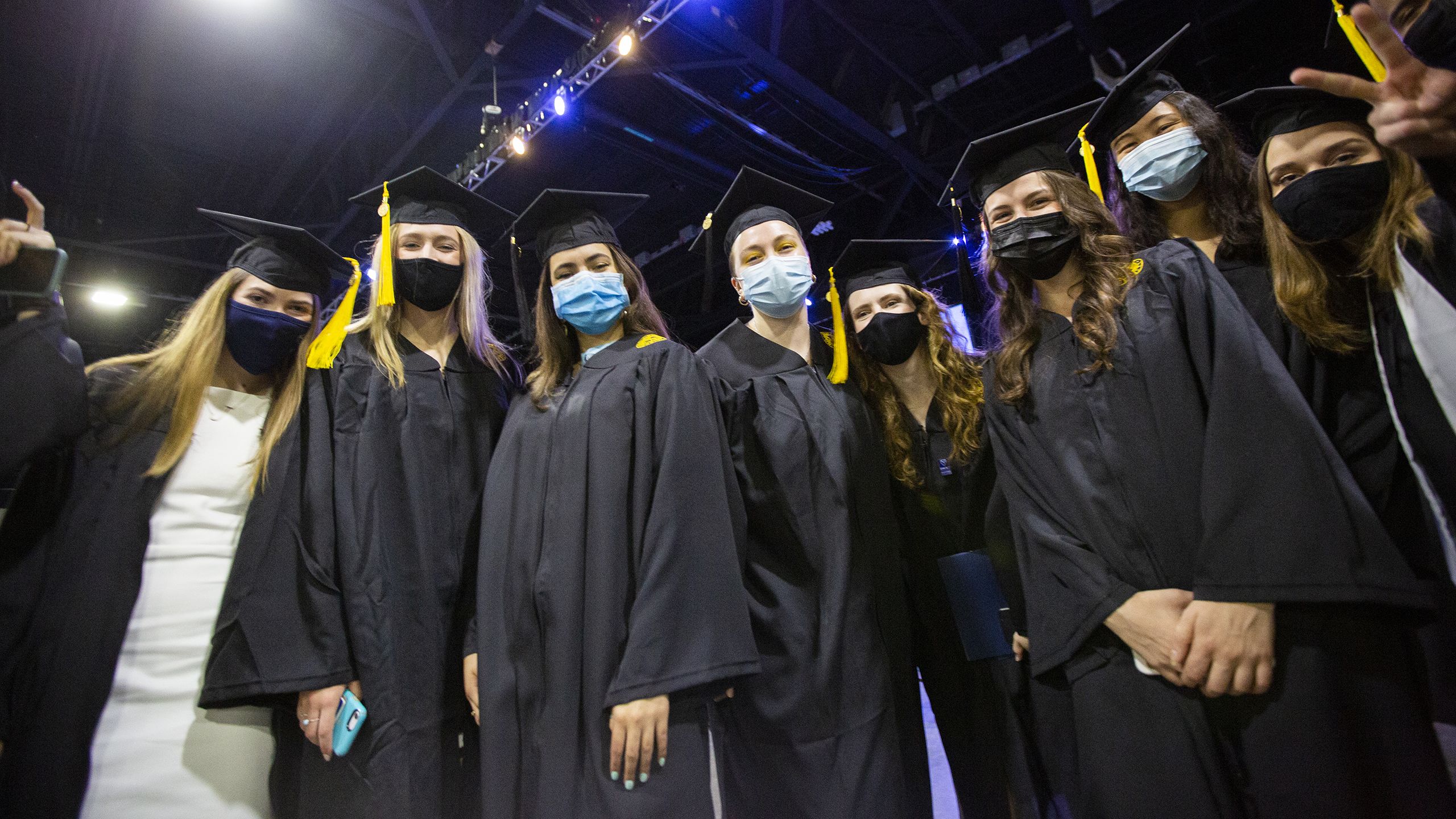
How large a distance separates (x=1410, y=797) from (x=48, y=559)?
2.94 m

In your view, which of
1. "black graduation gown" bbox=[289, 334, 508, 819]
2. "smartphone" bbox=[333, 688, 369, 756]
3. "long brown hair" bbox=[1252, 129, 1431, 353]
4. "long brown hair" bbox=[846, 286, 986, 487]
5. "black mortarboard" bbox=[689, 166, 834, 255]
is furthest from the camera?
"black mortarboard" bbox=[689, 166, 834, 255]

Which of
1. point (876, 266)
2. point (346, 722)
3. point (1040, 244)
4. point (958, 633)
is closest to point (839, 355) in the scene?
point (876, 266)

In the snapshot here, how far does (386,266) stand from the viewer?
210 cm

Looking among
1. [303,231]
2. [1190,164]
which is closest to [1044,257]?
[1190,164]

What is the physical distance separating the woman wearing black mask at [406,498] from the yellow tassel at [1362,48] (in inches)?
94.3

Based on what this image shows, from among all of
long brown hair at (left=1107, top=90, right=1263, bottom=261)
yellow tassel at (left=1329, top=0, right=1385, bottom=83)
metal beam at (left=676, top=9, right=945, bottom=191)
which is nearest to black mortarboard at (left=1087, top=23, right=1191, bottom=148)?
long brown hair at (left=1107, top=90, right=1263, bottom=261)

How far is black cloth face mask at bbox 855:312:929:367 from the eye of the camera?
2.30m

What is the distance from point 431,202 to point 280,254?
0.51m

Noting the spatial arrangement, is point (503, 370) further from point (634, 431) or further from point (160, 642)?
point (160, 642)

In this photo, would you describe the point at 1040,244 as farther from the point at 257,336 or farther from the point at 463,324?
the point at 257,336

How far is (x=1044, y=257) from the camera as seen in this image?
5.63 ft

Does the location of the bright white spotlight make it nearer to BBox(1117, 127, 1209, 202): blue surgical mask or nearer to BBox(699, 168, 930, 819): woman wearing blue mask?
BBox(699, 168, 930, 819): woman wearing blue mask

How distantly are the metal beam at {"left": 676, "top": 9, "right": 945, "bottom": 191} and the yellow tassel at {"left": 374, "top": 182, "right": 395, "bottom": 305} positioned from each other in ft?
10.4

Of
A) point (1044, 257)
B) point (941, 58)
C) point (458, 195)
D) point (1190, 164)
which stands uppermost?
point (941, 58)
